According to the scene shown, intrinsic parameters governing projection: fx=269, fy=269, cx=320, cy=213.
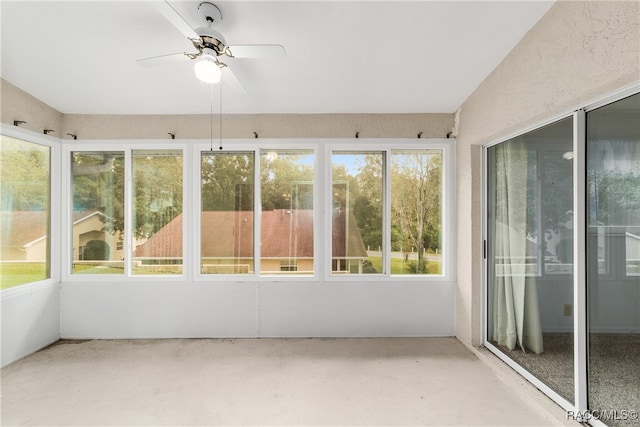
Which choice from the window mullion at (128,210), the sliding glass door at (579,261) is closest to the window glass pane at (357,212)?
the sliding glass door at (579,261)

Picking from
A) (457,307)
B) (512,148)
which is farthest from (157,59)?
(457,307)

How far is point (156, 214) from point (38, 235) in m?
1.19

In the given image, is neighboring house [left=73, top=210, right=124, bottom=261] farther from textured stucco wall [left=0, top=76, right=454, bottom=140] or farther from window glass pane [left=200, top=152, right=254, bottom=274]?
window glass pane [left=200, top=152, right=254, bottom=274]

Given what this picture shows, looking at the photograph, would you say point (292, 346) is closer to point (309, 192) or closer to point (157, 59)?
point (309, 192)

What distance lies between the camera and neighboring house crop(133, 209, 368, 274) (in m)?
3.15

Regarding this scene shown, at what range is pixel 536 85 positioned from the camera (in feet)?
6.24

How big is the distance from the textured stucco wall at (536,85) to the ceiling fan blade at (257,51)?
174 cm

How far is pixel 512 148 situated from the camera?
2396 mm

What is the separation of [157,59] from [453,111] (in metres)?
2.90

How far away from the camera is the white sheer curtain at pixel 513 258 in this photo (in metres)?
2.19

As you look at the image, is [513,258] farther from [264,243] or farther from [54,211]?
[54,211]

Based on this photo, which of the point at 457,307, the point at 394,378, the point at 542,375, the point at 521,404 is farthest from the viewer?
the point at 457,307

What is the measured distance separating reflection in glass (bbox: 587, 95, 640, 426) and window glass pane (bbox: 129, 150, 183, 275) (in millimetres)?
3662

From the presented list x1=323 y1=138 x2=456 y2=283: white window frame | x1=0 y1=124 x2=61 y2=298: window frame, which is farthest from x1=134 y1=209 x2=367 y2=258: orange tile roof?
x1=0 y1=124 x2=61 y2=298: window frame
